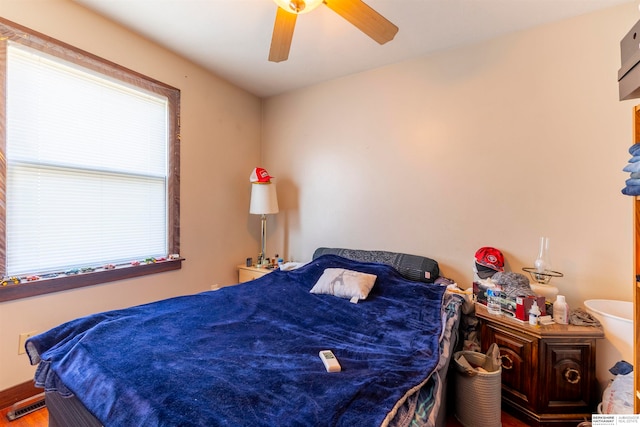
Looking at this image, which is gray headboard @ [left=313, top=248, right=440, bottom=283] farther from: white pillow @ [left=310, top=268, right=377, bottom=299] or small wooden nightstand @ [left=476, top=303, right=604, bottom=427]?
small wooden nightstand @ [left=476, top=303, right=604, bottom=427]

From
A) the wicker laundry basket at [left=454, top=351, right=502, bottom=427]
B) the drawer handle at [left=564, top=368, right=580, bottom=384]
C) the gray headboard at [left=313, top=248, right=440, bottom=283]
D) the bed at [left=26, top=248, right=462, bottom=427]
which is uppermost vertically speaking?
the gray headboard at [left=313, top=248, right=440, bottom=283]

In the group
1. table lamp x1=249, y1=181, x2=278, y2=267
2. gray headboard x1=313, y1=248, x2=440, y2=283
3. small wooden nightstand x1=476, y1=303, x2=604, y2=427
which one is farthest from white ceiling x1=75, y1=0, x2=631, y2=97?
small wooden nightstand x1=476, y1=303, x2=604, y2=427

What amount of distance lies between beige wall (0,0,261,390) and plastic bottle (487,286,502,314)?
2576 millimetres

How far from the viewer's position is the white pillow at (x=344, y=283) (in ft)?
6.61

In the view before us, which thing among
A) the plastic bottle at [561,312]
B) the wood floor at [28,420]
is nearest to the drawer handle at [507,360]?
the plastic bottle at [561,312]

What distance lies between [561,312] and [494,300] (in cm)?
34

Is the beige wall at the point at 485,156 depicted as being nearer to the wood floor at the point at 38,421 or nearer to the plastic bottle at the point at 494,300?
the plastic bottle at the point at 494,300

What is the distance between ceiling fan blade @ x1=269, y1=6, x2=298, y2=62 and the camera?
1.55 metres

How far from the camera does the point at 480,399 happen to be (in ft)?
4.90

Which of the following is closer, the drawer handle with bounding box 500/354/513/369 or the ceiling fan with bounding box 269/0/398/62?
the ceiling fan with bounding box 269/0/398/62

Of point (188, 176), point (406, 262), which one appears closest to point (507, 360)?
point (406, 262)

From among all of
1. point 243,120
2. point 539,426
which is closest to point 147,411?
point 539,426

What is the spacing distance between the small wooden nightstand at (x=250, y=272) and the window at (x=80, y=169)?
31.1 inches

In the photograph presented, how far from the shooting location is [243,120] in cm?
333
